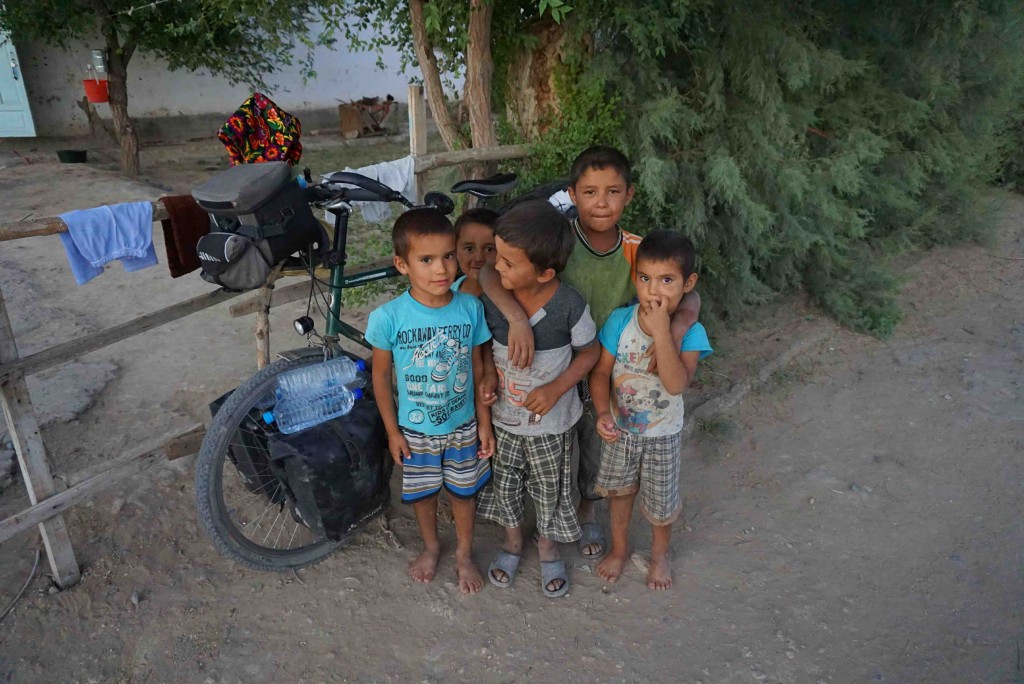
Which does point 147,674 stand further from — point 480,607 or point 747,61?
point 747,61

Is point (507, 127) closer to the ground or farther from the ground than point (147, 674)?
farther from the ground

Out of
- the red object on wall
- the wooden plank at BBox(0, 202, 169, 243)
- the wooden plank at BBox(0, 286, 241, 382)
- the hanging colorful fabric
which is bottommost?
the wooden plank at BBox(0, 286, 241, 382)

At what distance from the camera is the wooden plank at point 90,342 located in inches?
94.9

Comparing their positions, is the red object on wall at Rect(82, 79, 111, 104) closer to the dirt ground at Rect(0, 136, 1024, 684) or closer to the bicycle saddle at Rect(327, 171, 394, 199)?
the dirt ground at Rect(0, 136, 1024, 684)

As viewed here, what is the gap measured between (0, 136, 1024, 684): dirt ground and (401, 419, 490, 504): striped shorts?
420 millimetres

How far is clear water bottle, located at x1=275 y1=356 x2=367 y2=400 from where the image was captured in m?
2.56

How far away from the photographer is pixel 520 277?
2.24 m

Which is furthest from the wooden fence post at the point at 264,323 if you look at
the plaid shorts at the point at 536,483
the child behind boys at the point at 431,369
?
the plaid shorts at the point at 536,483

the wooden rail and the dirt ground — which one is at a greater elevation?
the wooden rail

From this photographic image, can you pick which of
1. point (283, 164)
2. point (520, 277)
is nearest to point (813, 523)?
point (520, 277)

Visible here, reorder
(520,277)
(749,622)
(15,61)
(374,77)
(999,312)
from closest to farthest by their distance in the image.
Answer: (520,277), (749,622), (999,312), (15,61), (374,77)

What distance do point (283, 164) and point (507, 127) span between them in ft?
6.48

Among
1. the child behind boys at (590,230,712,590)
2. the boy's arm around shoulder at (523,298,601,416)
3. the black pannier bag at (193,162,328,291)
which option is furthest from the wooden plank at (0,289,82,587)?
the child behind boys at (590,230,712,590)

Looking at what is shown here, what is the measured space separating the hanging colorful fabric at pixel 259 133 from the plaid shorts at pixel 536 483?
1.80 metres
